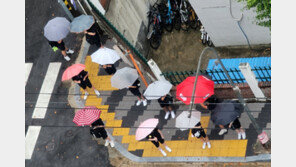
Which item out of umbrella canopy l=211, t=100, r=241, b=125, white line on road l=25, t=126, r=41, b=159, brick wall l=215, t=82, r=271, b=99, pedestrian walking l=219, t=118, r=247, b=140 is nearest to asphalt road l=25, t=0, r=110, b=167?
white line on road l=25, t=126, r=41, b=159

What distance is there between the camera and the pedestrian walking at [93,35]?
25438 mm

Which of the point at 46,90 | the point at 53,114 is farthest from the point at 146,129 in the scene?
the point at 46,90

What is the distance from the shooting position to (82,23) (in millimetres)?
25406

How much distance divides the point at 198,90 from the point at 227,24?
5782 millimetres

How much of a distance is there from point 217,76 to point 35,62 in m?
9.61

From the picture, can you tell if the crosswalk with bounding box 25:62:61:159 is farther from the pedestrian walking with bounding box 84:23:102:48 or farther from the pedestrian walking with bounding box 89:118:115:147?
the pedestrian walking with bounding box 89:118:115:147

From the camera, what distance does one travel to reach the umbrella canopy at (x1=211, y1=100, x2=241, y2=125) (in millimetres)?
20703

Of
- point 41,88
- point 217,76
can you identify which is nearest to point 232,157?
point 217,76

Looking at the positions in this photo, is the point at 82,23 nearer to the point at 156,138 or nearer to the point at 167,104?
the point at 167,104

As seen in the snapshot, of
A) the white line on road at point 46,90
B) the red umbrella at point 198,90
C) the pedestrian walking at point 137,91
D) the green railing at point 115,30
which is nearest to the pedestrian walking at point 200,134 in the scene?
the red umbrella at point 198,90

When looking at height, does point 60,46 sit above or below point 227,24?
above

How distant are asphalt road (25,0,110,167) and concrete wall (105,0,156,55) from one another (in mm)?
2625

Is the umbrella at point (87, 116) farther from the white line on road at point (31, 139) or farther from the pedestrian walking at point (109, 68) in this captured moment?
the white line on road at point (31, 139)

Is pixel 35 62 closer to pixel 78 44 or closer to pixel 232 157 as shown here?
pixel 78 44
